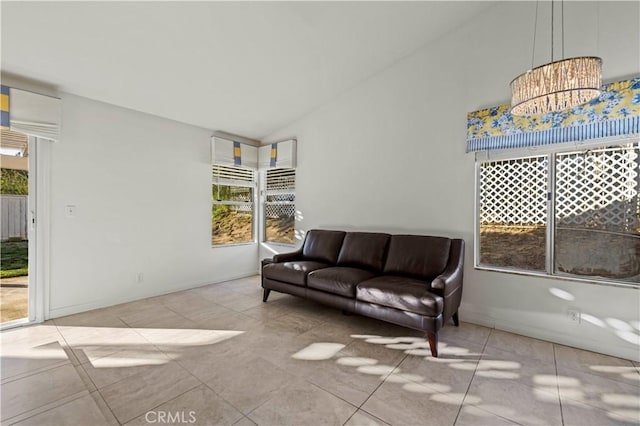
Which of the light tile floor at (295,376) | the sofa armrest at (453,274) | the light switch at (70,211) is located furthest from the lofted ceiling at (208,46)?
the light tile floor at (295,376)

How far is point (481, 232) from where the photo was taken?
3.14 m

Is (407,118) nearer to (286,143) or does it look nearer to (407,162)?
(407,162)

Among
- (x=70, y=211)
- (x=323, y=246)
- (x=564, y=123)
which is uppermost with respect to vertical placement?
(x=564, y=123)

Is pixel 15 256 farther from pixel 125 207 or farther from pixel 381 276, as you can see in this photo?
pixel 381 276

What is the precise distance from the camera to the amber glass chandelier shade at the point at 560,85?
1.63m

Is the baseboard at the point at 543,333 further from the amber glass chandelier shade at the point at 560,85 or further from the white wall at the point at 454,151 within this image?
the amber glass chandelier shade at the point at 560,85

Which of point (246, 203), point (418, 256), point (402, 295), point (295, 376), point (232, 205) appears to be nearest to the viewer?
point (295, 376)

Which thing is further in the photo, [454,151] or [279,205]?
[279,205]

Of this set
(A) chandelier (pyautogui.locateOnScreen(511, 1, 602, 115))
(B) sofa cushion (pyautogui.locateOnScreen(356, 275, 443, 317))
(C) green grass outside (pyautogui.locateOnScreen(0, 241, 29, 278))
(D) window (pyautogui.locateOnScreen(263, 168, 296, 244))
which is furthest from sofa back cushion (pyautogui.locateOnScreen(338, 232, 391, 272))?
(C) green grass outside (pyautogui.locateOnScreen(0, 241, 29, 278))

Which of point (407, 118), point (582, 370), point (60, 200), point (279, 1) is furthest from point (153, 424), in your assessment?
point (407, 118)

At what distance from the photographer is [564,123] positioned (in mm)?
2574

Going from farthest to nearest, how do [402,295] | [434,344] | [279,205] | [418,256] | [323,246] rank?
[279,205]
[323,246]
[418,256]
[402,295]
[434,344]

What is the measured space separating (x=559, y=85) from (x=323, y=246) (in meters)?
2.90

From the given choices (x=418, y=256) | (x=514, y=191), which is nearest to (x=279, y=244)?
(x=418, y=256)
